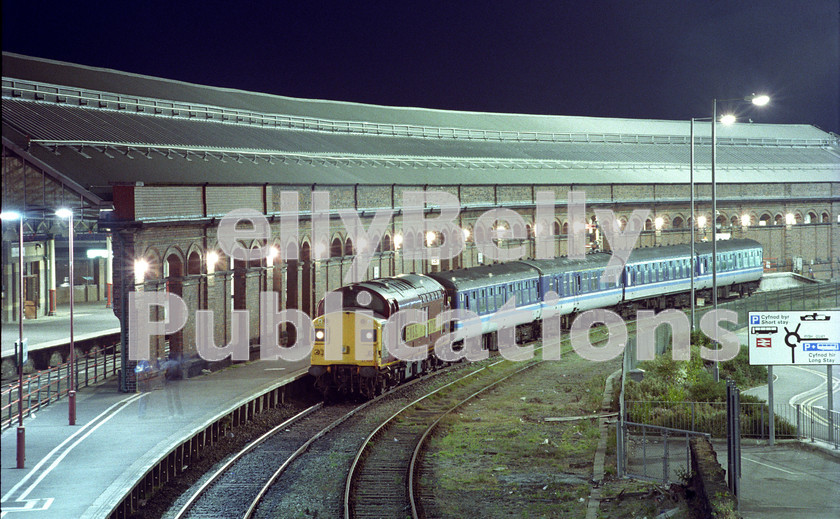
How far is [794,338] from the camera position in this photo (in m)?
16.3

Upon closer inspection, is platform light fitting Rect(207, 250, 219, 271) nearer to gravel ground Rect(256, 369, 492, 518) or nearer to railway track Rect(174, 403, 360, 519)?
railway track Rect(174, 403, 360, 519)

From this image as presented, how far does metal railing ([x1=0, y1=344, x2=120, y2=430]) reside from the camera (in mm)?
19438

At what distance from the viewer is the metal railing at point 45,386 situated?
765 inches

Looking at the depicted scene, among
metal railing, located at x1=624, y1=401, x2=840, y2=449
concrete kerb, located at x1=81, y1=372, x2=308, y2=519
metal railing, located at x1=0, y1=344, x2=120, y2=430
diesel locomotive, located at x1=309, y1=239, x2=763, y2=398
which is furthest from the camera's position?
diesel locomotive, located at x1=309, y1=239, x2=763, y2=398

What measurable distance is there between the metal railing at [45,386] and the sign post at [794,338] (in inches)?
516

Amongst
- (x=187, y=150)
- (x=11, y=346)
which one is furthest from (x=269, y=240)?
(x=11, y=346)

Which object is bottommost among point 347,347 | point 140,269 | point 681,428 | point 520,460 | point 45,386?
point 520,460

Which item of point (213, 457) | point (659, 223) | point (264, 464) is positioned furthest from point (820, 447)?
point (659, 223)

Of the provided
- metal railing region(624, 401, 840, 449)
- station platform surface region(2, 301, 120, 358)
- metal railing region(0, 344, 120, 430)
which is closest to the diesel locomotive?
metal railing region(0, 344, 120, 430)

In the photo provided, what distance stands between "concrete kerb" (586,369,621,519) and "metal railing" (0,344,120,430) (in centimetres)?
996

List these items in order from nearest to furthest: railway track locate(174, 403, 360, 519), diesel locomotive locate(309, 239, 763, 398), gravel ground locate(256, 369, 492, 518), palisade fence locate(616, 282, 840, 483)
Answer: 1. railway track locate(174, 403, 360, 519)
2. gravel ground locate(256, 369, 492, 518)
3. palisade fence locate(616, 282, 840, 483)
4. diesel locomotive locate(309, 239, 763, 398)

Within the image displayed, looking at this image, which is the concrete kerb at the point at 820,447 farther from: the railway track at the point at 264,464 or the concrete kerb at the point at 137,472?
the concrete kerb at the point at 137,472

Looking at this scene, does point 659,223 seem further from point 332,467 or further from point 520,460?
point 332,467

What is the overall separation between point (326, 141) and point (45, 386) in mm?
25382
